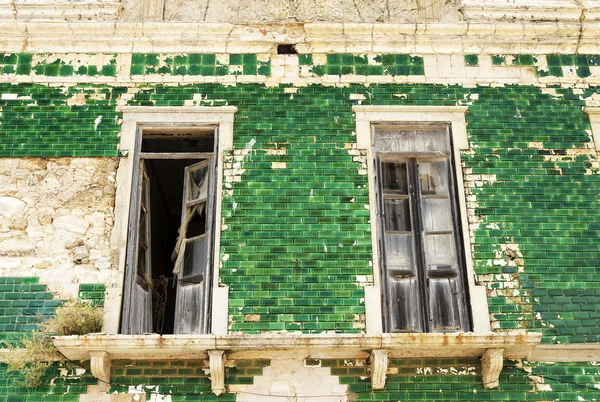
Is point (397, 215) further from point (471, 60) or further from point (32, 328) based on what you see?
point (32, 328)

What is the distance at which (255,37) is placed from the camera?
8.76 m

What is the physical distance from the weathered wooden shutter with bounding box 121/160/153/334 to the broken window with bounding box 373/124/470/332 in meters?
2.19

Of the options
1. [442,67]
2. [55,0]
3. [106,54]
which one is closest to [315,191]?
[442,67]

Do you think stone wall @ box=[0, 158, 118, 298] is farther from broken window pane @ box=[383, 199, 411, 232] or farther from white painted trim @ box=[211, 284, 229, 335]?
broken window pane @ box=[383, 199, 411, 232]

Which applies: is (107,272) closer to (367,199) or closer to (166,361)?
(166,361)

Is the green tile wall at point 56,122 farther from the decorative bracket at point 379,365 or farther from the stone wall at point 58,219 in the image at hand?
the decorative bracket at point 379,365

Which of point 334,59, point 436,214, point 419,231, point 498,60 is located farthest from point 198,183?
point 498,60

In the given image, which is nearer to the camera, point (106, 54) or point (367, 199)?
point (367, 199)

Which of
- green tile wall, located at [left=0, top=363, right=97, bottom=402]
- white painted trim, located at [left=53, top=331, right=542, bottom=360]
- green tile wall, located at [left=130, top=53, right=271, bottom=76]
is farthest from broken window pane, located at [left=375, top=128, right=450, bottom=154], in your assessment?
green tile wall, located at [left=0, top=363, right=97, bottom=402]

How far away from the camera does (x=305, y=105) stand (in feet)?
28.0

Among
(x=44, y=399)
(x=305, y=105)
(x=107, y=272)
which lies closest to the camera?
(x=44, y=399)

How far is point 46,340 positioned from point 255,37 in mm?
3514

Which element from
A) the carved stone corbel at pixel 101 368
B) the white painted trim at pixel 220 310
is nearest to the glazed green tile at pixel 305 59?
the white painted trim at pixel 220 310

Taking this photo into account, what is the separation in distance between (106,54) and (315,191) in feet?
8.29
